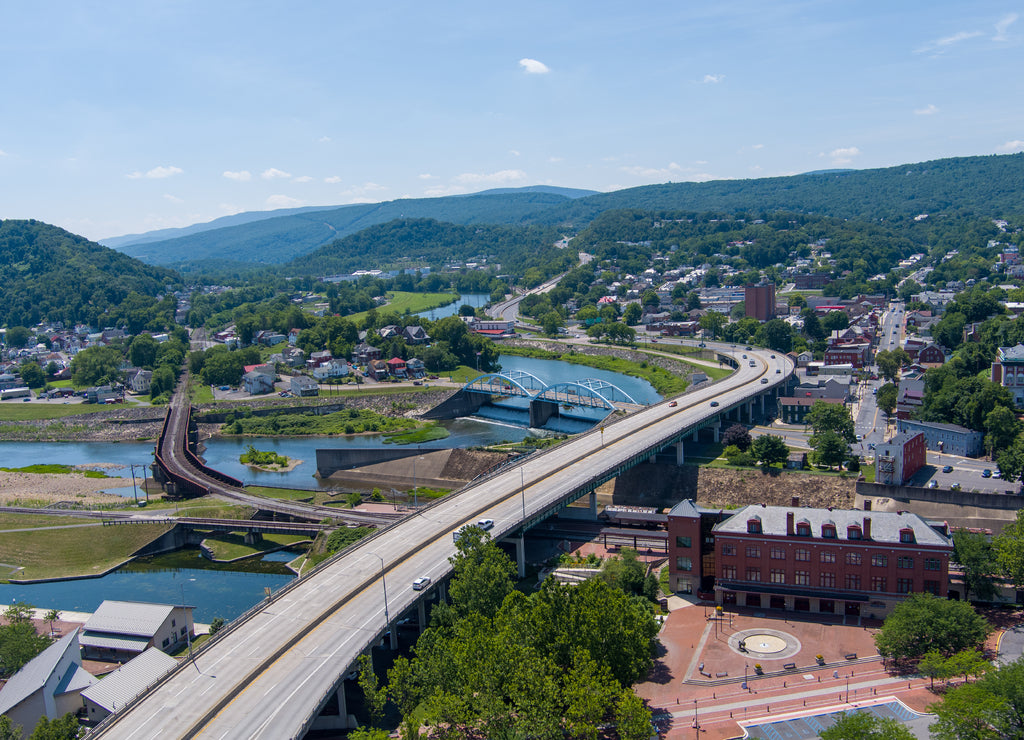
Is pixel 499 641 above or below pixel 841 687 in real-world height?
above

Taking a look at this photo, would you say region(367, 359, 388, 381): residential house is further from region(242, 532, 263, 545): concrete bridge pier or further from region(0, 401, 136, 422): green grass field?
region(242, 532, 263, 545): concrete bridge pier

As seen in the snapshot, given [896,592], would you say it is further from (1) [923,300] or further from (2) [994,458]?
(1) [923,300]

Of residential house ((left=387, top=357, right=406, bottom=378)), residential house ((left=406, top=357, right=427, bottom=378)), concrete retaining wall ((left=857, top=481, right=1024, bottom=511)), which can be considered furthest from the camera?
residential house ((left=406, top=357, right=427, bottom=378))

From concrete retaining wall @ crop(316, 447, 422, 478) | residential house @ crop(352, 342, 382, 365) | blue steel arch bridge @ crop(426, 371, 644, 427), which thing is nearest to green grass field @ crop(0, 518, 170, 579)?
concrete retaining wall @ crop(316, 447, 422, 478)

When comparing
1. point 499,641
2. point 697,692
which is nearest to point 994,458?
point 697,692

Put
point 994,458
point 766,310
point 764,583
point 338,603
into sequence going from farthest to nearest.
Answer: point 766,310
point 994,458
point 764,583
point 338,603

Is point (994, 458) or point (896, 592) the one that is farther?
point (994, 458)

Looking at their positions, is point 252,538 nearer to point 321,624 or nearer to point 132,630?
point 132,630
